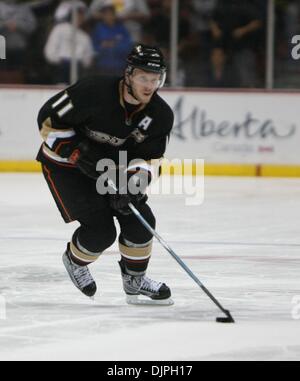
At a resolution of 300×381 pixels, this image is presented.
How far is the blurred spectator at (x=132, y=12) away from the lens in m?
12.0

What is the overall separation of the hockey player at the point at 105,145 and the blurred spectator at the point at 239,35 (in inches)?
266

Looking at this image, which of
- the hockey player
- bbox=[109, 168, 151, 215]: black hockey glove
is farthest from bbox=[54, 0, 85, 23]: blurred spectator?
bbox=[109, 168, 151, 215]: black hockey glove

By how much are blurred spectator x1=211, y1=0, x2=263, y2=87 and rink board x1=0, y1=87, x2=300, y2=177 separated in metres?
0.40

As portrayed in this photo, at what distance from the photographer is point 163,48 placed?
39.7ft

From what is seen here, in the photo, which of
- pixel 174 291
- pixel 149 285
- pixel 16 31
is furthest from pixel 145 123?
pixel 16 31

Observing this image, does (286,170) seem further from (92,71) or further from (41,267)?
(41,267)

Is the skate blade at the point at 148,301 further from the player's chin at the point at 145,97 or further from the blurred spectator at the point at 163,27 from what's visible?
the blurred spectator at the point at 163,27

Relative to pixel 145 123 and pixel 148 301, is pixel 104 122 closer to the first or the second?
pixel 145 123

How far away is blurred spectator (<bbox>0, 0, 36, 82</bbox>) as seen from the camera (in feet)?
39.5

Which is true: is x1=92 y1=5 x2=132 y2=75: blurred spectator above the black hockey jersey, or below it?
below

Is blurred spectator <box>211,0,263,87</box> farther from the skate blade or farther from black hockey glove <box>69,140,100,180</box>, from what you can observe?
black hockey glove <box>69,140,100,180</box>
